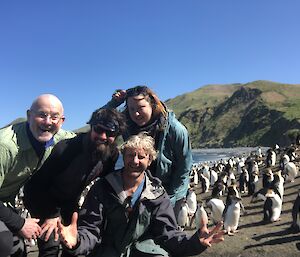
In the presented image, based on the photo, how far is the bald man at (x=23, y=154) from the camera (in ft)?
11.5

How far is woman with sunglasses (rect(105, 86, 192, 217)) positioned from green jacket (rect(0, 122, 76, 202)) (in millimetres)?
949

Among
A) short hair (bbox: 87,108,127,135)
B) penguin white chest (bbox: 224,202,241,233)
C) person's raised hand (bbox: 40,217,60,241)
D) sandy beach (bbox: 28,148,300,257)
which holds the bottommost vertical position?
sandy beach (bbox: 28,148,300,257)

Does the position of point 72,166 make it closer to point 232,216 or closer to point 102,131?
point 102,131

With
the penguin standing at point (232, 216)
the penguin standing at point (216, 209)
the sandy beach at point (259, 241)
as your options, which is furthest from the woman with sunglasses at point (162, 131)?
the penguin standing at point (216, 209)

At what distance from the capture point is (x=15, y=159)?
3.60m

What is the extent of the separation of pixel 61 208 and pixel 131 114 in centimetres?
116

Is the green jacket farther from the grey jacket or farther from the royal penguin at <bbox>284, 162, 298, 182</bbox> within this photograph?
the royal penguin at <bbox>284, 162, 298, 182</bbox>

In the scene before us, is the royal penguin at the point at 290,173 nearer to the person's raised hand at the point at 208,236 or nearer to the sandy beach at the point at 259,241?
the sandy beach at the point at 259,241

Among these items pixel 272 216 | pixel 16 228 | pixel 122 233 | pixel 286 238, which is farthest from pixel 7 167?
pixel 272 216

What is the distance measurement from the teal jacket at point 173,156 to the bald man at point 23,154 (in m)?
0.89

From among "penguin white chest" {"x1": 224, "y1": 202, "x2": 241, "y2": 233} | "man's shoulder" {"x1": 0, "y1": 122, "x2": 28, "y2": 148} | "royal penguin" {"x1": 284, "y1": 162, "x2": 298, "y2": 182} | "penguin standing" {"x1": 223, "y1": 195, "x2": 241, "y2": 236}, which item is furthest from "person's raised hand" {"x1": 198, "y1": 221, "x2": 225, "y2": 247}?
"royal penguin" {"x1": 284, "y1": 162, "x2": 298, "y2": 182}

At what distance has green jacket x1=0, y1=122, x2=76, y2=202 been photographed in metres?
3.52

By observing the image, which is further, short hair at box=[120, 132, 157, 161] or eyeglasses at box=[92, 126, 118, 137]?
eyeglasses at box=[92, 126, 118, 137]

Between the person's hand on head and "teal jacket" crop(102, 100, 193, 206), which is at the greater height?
the person's hand on head
